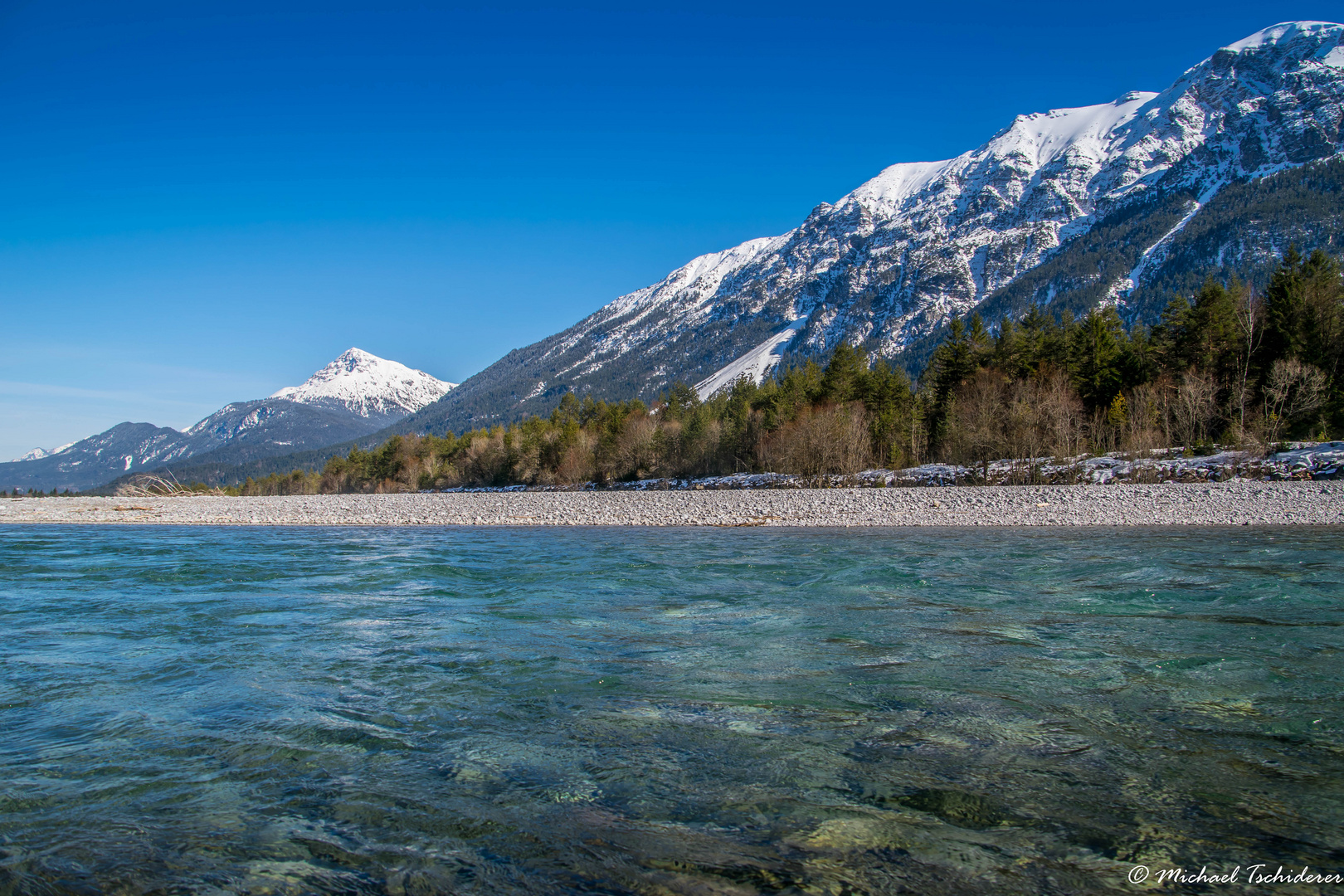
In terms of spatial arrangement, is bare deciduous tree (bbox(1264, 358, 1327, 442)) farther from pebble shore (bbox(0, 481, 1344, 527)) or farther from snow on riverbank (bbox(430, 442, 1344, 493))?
pebble shore (bbox(0, 481, 1344, 527))

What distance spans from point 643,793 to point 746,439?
66786 mm

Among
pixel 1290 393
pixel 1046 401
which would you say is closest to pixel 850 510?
pixel 1046 401

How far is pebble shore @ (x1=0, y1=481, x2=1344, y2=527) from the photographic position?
24859 millimetres

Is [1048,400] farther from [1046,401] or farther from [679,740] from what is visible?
[679,740]

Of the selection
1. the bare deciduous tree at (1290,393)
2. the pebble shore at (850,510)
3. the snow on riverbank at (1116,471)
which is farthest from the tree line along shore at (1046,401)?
the pebble shore at (850,510)

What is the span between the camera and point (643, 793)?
14.7ft

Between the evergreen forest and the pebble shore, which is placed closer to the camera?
the pebble shore

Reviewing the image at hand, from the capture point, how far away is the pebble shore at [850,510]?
2486 cm

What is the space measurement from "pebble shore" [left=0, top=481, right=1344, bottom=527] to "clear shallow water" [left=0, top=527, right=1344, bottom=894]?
14.5m

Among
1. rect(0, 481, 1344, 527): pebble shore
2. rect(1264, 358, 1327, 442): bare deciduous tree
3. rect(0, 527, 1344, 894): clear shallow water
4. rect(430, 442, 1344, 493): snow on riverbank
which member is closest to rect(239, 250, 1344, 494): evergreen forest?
rect(1264, 358, 1327, 442): bare deciduous tree

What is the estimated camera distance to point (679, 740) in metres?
5.39

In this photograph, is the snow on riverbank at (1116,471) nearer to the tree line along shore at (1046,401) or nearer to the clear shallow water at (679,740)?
the tree line along shore at (1046,401)

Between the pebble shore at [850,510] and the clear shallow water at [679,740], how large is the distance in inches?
572

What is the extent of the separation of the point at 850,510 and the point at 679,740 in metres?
27.8
